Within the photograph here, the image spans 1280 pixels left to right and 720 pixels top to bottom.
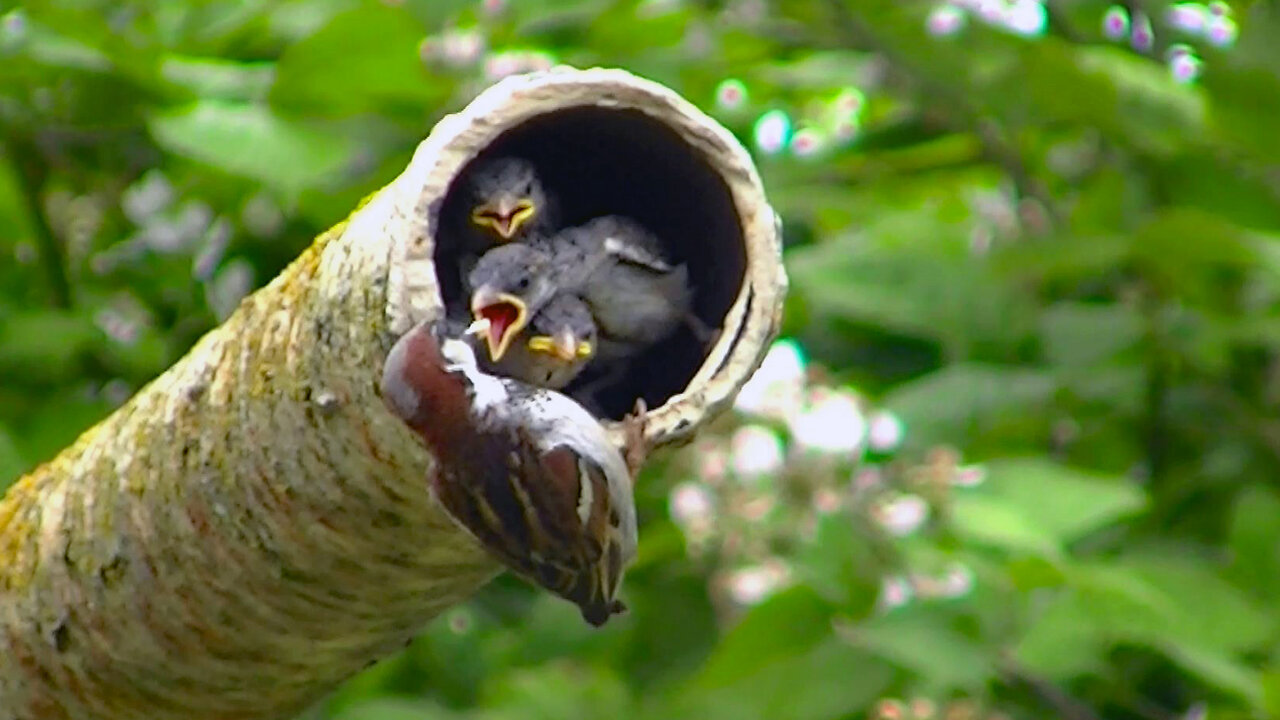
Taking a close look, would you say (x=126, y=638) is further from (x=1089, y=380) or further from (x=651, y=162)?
(x=1089, y=380)

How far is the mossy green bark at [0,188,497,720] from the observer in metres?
0.98

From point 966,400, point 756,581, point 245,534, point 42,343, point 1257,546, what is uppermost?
point 245,534

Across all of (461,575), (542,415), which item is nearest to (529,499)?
(542,415)

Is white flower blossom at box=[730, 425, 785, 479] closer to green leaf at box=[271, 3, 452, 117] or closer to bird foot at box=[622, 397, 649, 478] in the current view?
green leaf at box=[271, 3, 452, 117]

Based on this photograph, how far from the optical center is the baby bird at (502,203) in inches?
43.9

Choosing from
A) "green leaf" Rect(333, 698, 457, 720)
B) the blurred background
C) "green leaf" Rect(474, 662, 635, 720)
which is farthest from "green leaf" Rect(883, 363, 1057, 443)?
"green leaf" Rect(333, 698, 457, 720)

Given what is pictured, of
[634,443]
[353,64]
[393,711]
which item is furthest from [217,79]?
[634,443]

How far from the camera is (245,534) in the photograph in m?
1.05

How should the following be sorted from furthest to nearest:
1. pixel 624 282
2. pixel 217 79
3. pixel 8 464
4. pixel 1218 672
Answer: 1. pixel 217 79
2. pixel 8 464
3. pixel 1218 672
4. pixel 624 282

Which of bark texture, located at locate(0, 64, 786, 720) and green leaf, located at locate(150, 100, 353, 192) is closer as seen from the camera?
bark texture, located at locate(0, 64, 786, 720)

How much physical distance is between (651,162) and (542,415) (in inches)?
12.2

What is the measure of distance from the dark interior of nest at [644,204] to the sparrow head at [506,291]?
0.9 inches

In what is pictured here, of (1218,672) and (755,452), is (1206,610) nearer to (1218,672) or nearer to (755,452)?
(1218,672)

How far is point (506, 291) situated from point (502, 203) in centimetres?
11
